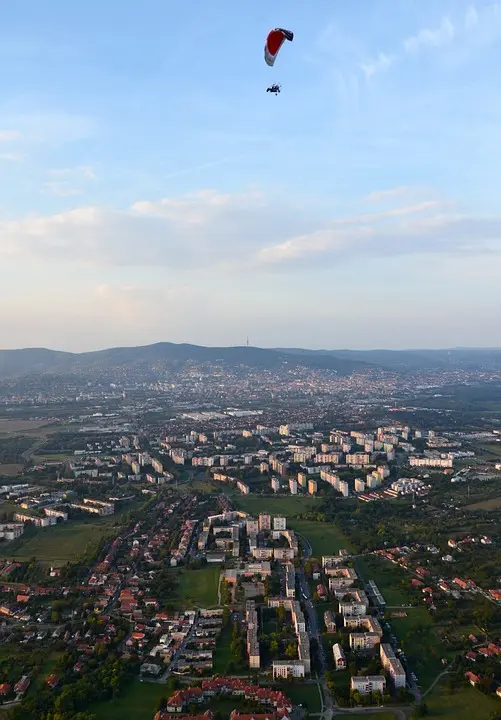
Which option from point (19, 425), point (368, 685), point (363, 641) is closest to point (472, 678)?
point (368, 685)

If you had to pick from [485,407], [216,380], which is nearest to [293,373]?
[216,380]

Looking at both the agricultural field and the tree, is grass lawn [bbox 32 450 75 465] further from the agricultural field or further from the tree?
the tree

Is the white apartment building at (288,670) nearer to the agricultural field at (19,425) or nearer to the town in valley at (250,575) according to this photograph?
the town in valley at (250,575)

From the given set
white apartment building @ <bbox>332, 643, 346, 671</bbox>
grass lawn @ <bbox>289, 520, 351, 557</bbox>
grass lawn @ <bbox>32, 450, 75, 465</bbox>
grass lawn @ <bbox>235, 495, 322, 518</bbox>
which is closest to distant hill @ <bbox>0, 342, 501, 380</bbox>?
grass lawn @ <bbox>32, 450, 75, 465</bbox>

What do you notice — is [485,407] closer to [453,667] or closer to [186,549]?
[186,549]

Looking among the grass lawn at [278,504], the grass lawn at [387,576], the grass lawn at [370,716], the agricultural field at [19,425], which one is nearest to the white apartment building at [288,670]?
the grass lawn at [370,716]

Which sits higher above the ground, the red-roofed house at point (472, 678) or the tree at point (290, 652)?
the tree at point (290, 652)

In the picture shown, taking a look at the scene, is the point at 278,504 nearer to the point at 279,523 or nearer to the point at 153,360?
the point at 279,523

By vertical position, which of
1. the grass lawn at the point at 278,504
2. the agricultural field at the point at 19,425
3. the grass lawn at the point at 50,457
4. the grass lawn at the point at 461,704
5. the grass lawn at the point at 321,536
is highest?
the agricultural field at the point at 19,425
